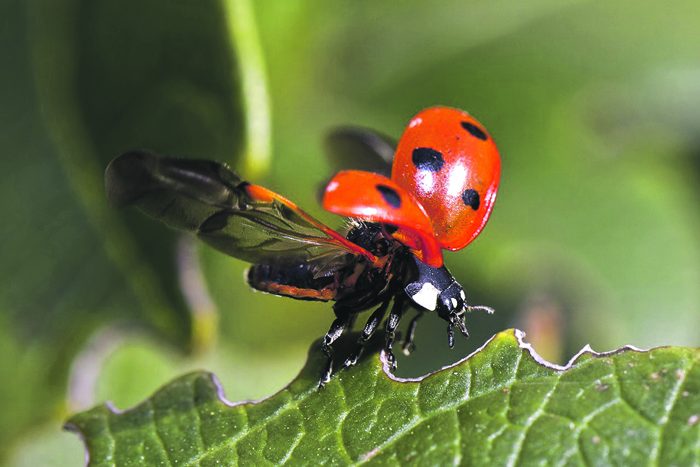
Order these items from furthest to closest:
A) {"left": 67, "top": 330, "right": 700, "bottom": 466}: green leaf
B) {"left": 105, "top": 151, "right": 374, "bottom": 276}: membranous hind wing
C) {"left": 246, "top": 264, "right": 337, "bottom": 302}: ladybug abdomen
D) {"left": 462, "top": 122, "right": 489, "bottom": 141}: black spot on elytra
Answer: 1. {"left": 462, "top": 122, "right": 489, "bottom": 141}: black spot on elytra
2. {"left": 246, "top": 264, "right": 337, "bottom": 302}: ladybug abdomen
3. {"left": 105, "top": 151, "right": 374, "bottom": 276}: membranous hind wing
4. {"left": 67, "top": 330, "right": 700, "bottom": 466}: green leaf

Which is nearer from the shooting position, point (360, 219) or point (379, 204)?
point (379, 204)

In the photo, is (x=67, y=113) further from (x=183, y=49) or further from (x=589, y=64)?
(x=589, y=64)

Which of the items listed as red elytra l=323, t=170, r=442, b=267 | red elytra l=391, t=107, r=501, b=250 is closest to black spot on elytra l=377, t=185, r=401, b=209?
red elytra l=323, t=170, r=442, b=267

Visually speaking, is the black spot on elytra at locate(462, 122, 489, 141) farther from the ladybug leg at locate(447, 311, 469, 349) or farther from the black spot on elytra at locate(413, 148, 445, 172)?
the ladybug leg at locate(447, 311, 469, 349)

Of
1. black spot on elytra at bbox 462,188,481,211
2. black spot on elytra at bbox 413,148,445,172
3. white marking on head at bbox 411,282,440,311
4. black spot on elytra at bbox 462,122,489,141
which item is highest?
black spot on elytra at bbox 462,122,489,141

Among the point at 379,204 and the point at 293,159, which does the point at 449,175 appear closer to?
the point at 379,204

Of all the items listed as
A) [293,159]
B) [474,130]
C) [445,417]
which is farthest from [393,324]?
[293,159]

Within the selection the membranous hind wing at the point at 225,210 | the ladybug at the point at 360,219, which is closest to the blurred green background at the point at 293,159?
the ladybug at the point at 360,219

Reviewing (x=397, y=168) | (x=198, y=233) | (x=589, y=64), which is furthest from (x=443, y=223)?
(x=589, y=64)
